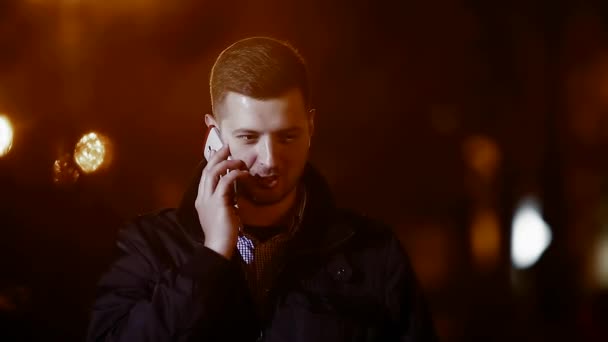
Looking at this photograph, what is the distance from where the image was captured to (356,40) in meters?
4.28

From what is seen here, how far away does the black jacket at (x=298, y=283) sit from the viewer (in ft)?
7.45

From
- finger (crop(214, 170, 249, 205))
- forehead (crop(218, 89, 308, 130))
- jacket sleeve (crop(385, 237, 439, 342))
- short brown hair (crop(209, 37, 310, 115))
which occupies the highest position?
short brown hair (crop(209, 37, 310, 115))

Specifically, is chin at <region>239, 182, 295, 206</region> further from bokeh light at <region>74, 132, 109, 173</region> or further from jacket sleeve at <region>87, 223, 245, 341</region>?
bokeh light at <region>74, 132, 109, 173</region>

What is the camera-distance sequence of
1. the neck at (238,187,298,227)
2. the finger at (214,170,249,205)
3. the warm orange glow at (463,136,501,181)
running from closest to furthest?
1. the finger at (214,170,249,205)
2. the neck at (238,187,298,227)
3. the warm orange glow at (463,136,501,181)

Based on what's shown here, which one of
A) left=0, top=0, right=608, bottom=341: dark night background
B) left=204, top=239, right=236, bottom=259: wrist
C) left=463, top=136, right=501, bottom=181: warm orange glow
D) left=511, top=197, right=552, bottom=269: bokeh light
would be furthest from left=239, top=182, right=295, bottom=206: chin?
left=511, top=197, right=552, bottom=269: bokeh light

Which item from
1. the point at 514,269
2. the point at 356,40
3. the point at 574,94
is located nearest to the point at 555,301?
the point at 514,269

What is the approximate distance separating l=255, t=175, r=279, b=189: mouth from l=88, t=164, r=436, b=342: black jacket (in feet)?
0.62

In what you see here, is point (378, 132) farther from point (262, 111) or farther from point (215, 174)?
point (215, 174)

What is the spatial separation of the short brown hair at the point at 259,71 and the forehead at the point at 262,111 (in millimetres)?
22

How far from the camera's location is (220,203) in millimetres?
2232

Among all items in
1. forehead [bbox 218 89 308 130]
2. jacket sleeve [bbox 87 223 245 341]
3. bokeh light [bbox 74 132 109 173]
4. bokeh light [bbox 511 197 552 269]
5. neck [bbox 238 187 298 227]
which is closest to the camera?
jacket sleeve [bbox 87 223 245 341]

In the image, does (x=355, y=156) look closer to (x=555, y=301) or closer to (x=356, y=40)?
(x=356, y=40)

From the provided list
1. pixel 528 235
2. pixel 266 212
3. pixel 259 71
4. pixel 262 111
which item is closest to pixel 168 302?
pixel 266 212

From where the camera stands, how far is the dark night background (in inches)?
110
